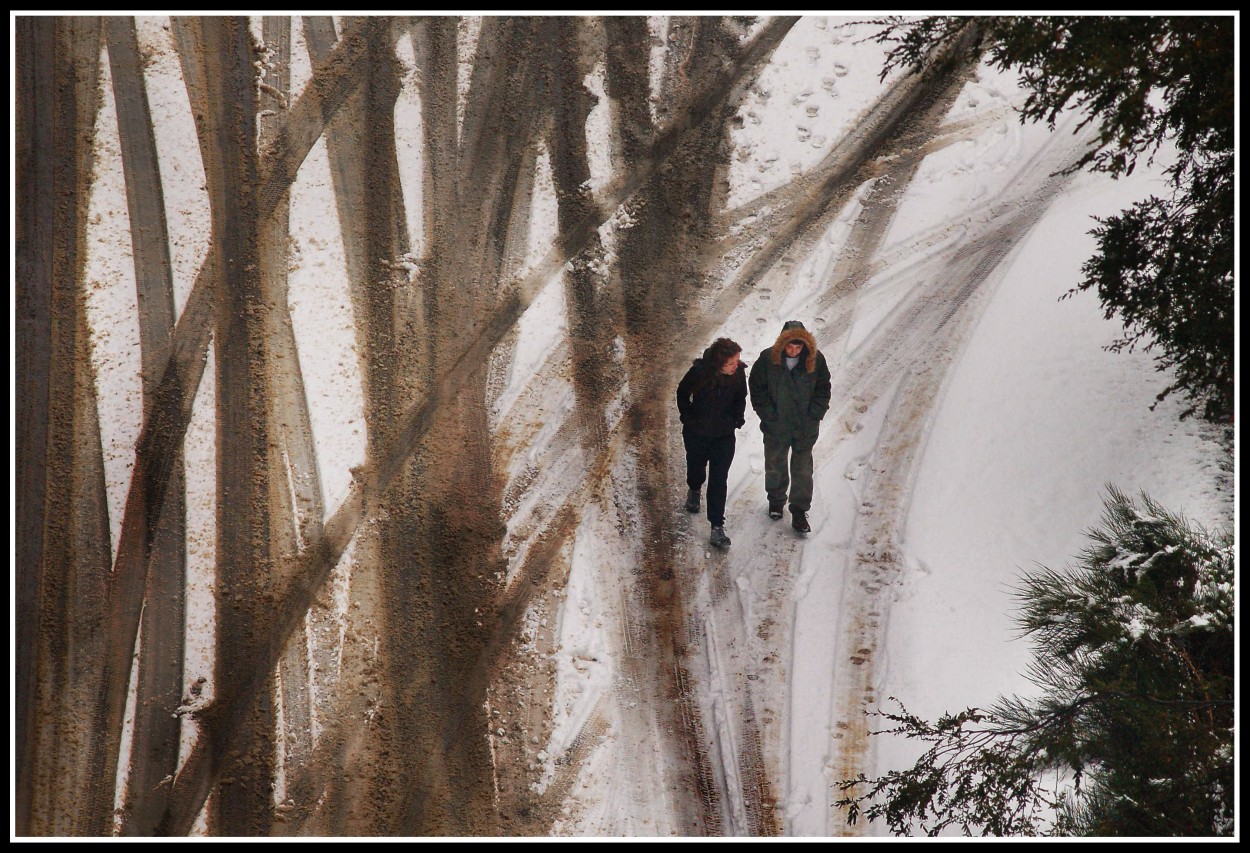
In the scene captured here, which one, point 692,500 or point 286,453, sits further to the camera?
point 286,453

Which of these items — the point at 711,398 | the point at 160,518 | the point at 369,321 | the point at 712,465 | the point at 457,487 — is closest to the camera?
the point at 711,398

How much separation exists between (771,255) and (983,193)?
2.05 meters

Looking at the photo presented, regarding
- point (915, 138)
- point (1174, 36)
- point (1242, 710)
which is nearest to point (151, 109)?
point (915, 138)

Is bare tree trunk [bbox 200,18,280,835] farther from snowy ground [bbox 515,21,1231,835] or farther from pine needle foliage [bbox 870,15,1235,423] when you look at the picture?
pine needle foliage [bbox 870,15,1235,423]

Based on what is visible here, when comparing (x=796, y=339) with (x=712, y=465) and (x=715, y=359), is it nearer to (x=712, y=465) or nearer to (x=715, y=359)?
(x=715, y=359)

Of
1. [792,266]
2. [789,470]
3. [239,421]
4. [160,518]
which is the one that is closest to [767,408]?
[789,470]

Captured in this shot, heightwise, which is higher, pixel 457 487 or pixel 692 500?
pixel 457 487

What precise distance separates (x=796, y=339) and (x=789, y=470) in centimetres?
→ 120

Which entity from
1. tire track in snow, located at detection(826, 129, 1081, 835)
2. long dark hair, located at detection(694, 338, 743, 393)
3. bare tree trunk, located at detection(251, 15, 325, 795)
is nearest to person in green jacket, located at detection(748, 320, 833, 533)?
long dark hair, located at detection(694, 338, 743, 393)

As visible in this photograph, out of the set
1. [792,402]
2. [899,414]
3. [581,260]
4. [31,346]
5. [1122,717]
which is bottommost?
[1122,717]

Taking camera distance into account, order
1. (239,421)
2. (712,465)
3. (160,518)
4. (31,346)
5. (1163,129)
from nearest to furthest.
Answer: (1163,129), (712,465), (160,518), (239,421), (31,346)

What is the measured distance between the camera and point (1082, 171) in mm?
8641

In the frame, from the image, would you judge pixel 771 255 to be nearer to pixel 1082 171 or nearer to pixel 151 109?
pixel 1082 171

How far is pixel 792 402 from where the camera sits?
6395 millimetres
